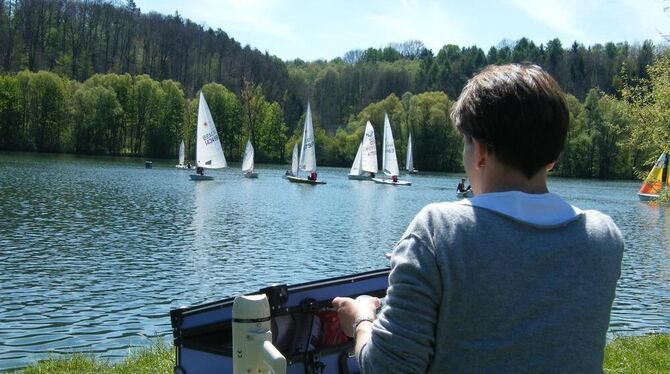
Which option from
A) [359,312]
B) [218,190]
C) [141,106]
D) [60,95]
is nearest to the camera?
[359,312]

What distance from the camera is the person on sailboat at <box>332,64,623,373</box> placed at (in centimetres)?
181

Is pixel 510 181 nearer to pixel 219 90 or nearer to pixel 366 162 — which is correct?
pixel 366 162

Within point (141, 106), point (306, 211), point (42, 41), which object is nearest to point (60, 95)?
point (141, 106)

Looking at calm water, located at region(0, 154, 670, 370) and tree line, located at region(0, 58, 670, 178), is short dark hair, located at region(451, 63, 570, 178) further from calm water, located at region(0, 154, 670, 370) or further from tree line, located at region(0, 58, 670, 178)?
tree line, located at region(0, 58, 670, 178)

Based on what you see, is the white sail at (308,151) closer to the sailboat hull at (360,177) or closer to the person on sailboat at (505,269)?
the sailboat hull at (360,177)

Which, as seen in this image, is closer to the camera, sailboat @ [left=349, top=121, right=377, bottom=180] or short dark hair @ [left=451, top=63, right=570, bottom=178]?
short dark hair @ [left=451, top=63, right=570, bottom=178]

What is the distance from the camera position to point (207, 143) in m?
56.0

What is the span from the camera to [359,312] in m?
2.27

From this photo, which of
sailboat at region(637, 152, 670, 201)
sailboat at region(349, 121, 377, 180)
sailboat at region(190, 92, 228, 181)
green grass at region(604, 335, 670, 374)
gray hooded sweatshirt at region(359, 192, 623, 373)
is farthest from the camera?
sailboat at region(349, 121, 377, 180)

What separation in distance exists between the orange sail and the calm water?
5.27 metres

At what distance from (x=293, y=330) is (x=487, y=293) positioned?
2.14 meters

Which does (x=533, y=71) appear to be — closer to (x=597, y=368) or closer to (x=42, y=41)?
(x=597, y=368)

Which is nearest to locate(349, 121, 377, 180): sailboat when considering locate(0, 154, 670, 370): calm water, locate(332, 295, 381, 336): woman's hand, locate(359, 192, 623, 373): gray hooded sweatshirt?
locate(0, 154, 670, 370): calm water

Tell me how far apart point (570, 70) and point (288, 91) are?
62045mm
